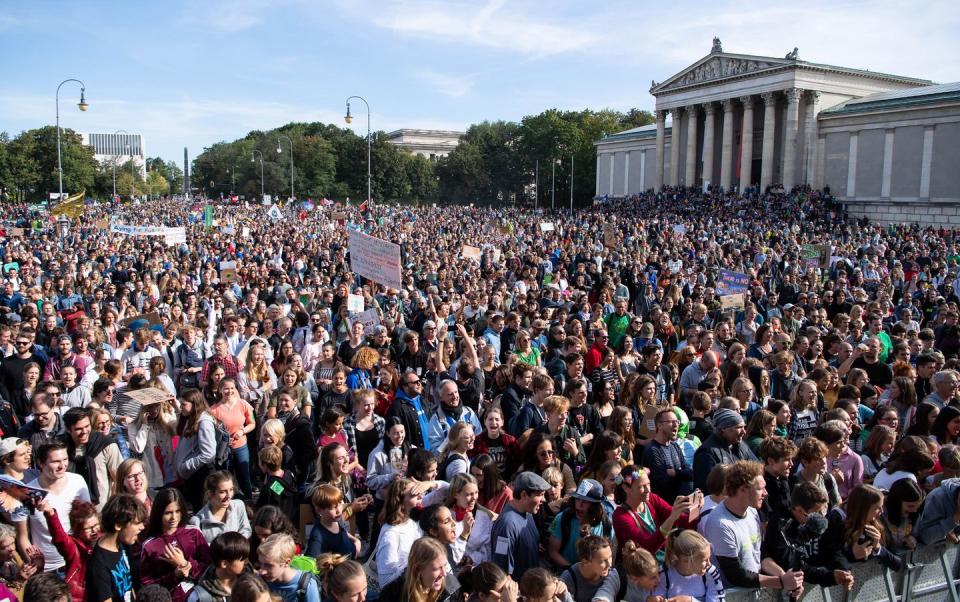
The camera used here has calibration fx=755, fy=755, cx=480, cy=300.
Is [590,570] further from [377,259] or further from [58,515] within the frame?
[377,259]

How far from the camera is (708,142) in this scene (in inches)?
2330

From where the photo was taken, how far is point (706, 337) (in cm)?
963

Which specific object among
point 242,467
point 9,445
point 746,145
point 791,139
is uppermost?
point 791,139

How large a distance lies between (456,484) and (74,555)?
2.29 m

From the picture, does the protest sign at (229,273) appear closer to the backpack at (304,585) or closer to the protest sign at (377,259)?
the protest sign at (377,259)

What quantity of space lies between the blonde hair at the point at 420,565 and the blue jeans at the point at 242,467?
3266 millimetres

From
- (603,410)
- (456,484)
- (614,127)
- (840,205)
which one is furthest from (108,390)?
(614,127)

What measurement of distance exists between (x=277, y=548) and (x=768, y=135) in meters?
55.7

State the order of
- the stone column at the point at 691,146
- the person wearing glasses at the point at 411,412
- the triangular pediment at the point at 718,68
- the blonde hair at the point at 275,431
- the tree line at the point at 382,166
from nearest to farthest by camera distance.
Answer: the blonde hair at the point at 275,431 → the person wearing glasses at the point at 411,412 → the triangular pediment at the point at 718,68 → the stone column at the point at 691,146 → the tree line at the point at 382,166

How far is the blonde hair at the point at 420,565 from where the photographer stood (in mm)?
3910

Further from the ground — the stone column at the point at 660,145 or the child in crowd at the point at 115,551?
the stone column at the point at 660,145

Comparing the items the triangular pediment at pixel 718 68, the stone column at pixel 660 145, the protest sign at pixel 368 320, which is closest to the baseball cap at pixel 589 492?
the protest sign at pixel 368 320

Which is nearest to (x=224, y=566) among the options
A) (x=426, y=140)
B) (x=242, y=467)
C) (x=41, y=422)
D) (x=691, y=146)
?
(x=242, y=467)

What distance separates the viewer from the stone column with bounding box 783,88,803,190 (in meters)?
51.8
